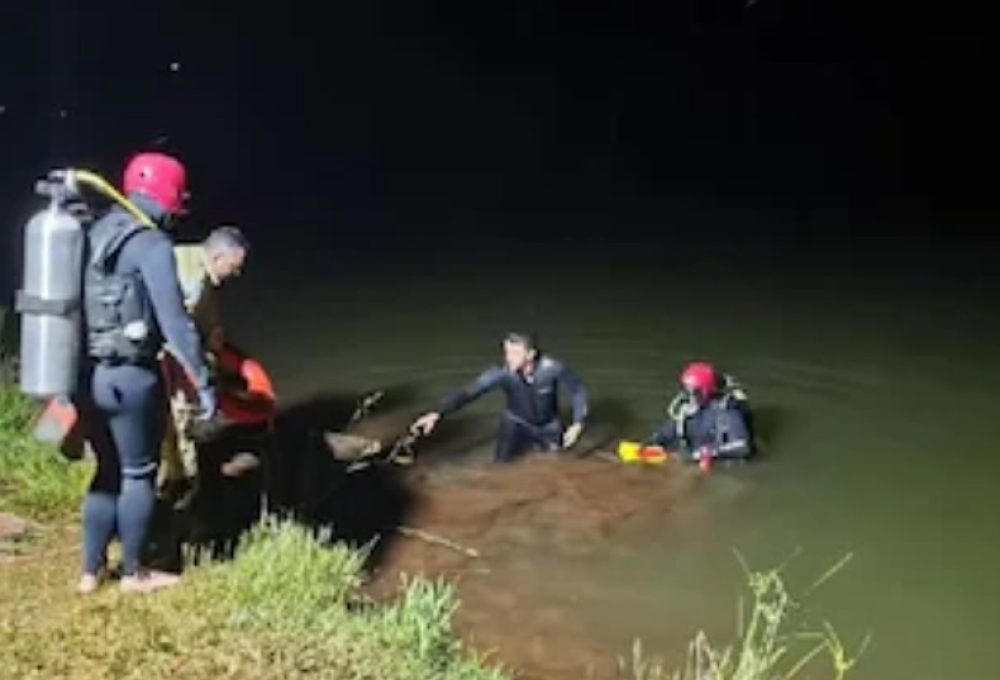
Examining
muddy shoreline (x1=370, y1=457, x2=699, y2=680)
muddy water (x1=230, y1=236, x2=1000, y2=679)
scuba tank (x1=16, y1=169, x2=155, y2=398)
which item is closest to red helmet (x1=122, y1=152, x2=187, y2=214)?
scuba tank (x1=16, y1=169, x2=155, y2=398)

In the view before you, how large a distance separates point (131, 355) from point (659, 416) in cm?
562

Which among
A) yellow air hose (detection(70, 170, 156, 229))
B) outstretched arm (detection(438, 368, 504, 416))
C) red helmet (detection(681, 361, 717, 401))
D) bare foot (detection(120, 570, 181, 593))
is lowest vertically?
bare foot (detection(120, 570, 181, 593))

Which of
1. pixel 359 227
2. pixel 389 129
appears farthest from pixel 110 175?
pixel 389 129

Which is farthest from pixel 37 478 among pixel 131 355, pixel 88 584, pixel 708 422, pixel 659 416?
pixel 659 416

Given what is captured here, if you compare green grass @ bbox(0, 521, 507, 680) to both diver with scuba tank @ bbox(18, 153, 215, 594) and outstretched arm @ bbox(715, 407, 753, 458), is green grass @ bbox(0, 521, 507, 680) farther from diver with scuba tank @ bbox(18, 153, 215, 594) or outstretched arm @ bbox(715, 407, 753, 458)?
outstretched arm @ bbox(715, 407, 753, 458)

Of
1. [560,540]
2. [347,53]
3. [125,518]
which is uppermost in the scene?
[347,53]

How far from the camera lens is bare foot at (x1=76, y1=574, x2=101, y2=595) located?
635cm

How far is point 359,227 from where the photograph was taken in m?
18.9

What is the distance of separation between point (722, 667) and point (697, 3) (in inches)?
1263

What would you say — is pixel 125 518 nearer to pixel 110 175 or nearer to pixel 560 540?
pixel 560 540

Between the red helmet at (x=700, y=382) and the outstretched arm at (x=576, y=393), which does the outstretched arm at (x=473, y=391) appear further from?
the red helmet at (x=700, y=382)

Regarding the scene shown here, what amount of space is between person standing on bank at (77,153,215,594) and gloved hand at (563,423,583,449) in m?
4.10

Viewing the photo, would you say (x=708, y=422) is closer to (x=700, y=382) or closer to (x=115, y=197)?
Answer: (x=700, y=382)

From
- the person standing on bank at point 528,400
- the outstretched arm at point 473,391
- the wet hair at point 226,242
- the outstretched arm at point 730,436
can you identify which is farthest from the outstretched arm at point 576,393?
the wet hair at point 226,242
